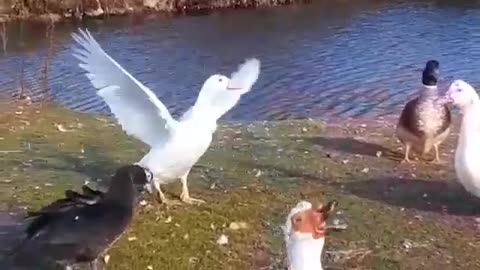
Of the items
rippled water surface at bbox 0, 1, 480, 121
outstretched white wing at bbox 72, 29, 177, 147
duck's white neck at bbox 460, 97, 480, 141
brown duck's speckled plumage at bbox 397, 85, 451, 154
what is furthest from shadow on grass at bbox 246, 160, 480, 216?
rippled water surface at bbox 0, 1, 480, 121

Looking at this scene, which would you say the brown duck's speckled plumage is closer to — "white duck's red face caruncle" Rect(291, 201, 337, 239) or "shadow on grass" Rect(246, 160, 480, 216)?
"shadow on grass" Rect(246, 160, 480, 216)

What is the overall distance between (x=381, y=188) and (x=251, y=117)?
566 centimetres

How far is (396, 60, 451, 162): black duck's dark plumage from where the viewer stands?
8586 millimetres

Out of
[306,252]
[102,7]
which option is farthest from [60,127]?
[102,7]

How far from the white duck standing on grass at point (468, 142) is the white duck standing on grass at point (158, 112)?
1574 mm

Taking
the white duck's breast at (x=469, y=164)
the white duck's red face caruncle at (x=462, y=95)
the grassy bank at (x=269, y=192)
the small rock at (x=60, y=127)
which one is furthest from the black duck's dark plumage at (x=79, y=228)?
the small rock at (x=60, y=127)

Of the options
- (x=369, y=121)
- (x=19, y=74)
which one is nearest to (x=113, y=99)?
(x=369, y=121)

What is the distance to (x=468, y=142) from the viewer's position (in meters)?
6.85

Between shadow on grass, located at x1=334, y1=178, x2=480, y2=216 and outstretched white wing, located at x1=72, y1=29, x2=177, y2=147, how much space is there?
1.59m

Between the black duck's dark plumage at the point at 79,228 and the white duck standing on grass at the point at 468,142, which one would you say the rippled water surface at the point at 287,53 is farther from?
the black duck's dark plumage at the point at 79,228

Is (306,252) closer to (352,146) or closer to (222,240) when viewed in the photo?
(222,240)

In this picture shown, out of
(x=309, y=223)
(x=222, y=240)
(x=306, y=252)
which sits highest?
(x=309, y=223)

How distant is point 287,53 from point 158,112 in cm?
1247

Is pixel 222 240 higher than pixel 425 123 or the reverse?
the reverse
